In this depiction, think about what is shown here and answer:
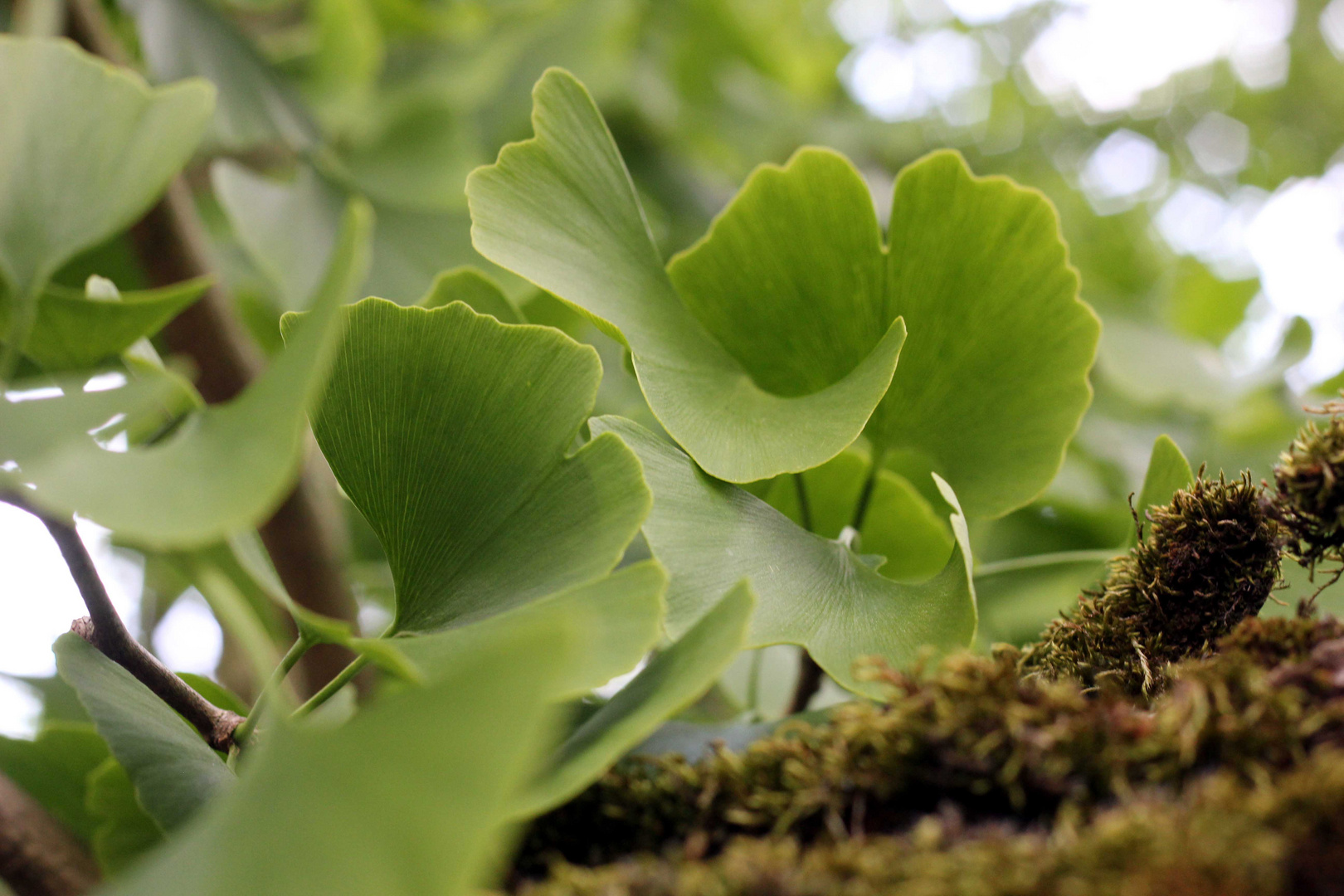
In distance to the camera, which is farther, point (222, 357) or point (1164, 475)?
point (222, 357)

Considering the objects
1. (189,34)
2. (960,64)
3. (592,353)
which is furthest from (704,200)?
(960,64)

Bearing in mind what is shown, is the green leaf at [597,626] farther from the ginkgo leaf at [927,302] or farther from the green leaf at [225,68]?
the green leaf at [225,68]

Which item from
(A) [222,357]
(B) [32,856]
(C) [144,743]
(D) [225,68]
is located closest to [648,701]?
(C) [144,743]

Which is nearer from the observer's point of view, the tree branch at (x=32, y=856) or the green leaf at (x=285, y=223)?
the tree branch at (x=32, y=856)

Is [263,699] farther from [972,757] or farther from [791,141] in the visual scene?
[791,141]

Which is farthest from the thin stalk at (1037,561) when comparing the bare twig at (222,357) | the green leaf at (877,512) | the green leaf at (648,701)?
the bare twig at (222,357)

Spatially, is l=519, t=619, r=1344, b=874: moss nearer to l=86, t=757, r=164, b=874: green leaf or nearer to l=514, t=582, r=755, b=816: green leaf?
l=514, t=582, r=755, b=816: green leaf

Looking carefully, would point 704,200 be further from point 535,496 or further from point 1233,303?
point 535,496

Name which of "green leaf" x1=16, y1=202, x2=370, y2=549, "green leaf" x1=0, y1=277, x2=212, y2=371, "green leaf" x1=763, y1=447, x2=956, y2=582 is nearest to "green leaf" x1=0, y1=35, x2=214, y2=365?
"green leaf" x1=0, y1=277, x2=212, y2=371
